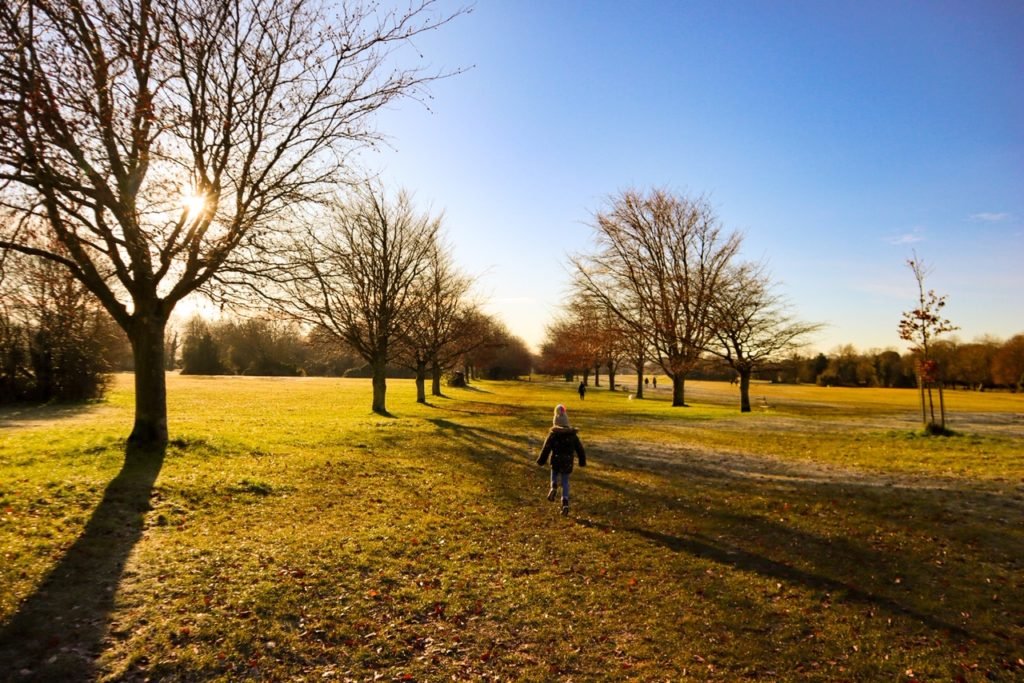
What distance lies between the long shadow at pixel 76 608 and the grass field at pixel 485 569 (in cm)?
3

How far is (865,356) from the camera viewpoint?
10181cm

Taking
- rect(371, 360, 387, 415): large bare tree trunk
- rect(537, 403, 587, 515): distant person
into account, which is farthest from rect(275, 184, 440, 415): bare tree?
rect(537, 403, 587, 515): distant person

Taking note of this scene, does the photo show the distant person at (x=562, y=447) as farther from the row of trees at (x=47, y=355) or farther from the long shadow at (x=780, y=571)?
the row of trees at (x=47, y=355)

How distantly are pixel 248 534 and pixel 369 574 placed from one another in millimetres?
2345

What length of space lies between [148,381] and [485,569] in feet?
31.8

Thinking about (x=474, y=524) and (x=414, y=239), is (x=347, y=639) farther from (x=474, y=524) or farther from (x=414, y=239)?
(x=414, y=239)

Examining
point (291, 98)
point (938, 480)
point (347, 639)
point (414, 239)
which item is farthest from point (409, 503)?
point (414, 239)

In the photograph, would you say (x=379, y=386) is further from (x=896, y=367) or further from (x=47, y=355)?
(x=896, y=367)

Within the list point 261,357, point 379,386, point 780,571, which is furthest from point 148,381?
point 261,357

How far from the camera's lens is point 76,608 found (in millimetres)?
5660

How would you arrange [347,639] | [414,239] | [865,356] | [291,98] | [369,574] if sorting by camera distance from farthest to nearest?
[865,356] < [414,239] < [291,98] < [369,574] < [347,639]

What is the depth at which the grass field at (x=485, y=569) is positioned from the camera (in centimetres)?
526

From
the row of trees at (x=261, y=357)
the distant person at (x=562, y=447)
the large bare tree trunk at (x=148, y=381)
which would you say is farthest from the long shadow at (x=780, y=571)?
the row of trees at (x=261, y=357)

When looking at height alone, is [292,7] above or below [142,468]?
above
